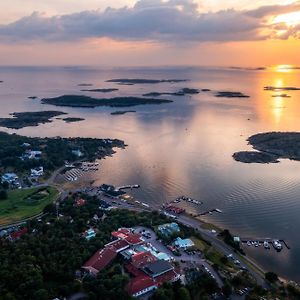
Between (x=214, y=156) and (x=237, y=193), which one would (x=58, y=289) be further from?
(x=214, y=156)

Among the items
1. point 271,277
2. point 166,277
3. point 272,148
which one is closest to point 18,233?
point 166,277

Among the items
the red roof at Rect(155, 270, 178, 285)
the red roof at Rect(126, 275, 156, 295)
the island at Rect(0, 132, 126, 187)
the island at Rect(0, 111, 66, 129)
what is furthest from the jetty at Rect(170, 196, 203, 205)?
the island at Rect(0, 111, 66, 129)

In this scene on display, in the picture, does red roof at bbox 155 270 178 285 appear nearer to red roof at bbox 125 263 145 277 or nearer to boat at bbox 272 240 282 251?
red roof at bbox 125 263 145 277

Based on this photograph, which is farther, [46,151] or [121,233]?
[46,151]

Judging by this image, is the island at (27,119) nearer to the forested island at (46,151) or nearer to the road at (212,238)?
the forested island at (46,151)

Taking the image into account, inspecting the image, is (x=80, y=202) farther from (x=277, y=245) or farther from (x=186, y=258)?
(x=277, y=245)

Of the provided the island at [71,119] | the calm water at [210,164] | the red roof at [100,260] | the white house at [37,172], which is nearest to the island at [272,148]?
the calm water at [210,164]
